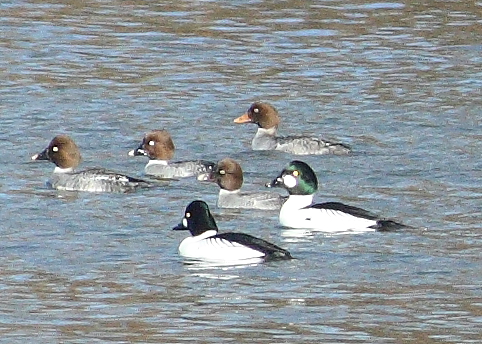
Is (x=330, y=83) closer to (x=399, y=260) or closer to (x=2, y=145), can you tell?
(x=2, y=145)

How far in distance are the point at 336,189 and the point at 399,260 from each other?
11.8 ft

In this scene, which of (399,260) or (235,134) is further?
(235,134)

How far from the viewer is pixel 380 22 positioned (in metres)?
26.4

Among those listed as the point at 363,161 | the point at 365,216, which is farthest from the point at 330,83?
the point at 365,216

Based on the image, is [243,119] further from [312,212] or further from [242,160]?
[312,212]

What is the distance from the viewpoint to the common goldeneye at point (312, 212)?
14.8m

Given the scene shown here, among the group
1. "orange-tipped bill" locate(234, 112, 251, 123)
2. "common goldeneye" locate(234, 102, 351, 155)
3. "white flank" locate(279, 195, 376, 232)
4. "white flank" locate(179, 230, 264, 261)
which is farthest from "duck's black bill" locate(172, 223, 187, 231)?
"orange-tipped bill" locate(234, 112, 251, 123)

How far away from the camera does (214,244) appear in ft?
45.8

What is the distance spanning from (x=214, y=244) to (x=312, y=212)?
1.75 metres

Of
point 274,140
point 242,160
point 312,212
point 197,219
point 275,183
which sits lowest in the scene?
point 242,160

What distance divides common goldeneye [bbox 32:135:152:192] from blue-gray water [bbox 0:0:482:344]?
21cm

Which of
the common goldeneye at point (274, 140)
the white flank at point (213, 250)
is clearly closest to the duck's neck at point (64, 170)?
the common goldeneye at point (274, 140)

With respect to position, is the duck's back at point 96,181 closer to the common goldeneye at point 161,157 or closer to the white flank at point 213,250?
the common goldeneye at point 161,157

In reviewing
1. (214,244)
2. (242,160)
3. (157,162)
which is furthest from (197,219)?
(242,160)
